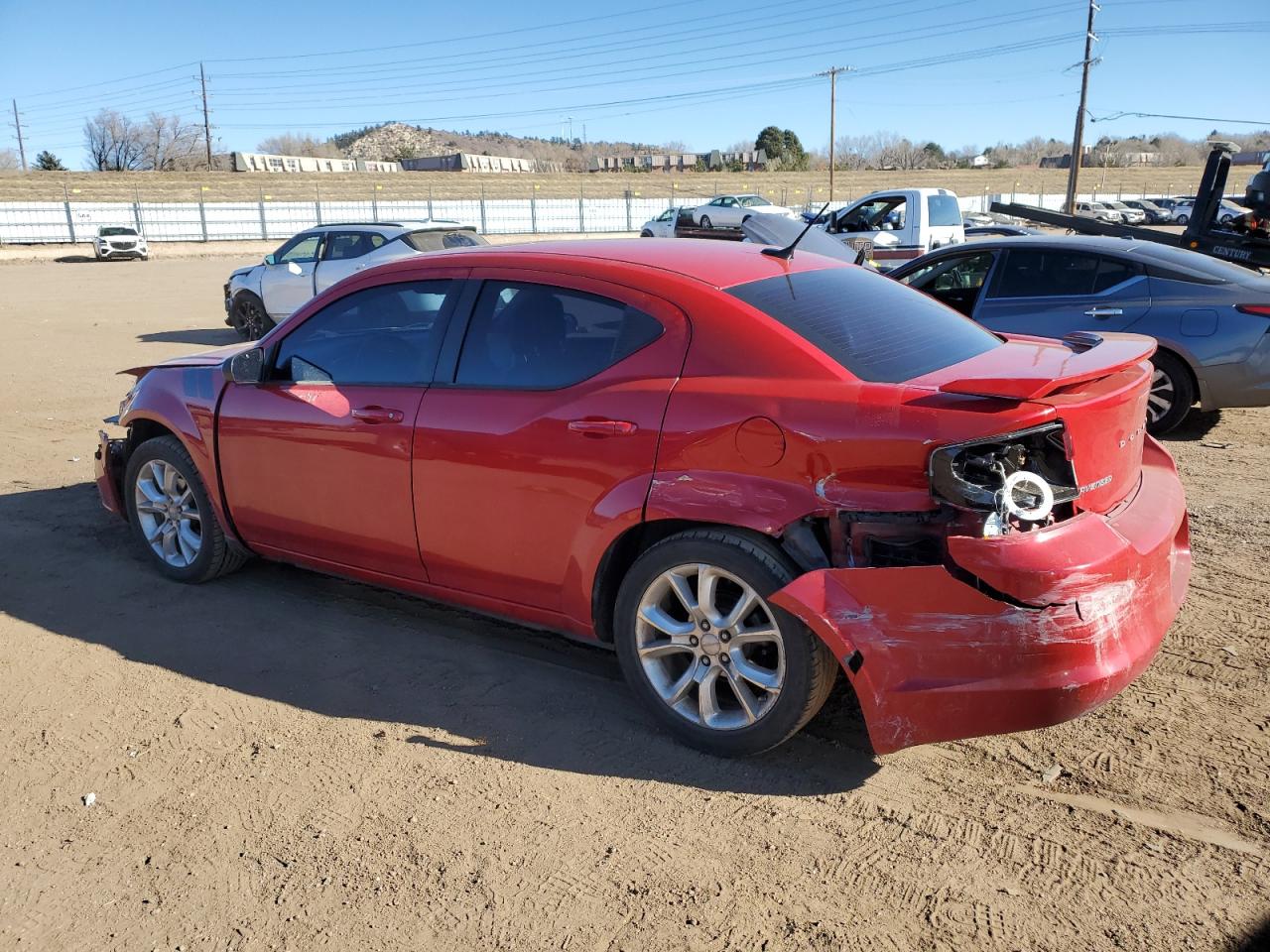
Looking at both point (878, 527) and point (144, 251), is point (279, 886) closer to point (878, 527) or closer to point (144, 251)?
point (878, 527)

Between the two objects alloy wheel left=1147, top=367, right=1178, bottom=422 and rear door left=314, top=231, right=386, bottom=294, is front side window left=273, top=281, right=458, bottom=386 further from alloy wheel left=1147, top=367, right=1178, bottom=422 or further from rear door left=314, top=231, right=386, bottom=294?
rear door left=314, top=231, right=386, bottom=294

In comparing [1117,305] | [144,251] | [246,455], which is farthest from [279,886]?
[144,251]

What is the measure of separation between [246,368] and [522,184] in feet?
223

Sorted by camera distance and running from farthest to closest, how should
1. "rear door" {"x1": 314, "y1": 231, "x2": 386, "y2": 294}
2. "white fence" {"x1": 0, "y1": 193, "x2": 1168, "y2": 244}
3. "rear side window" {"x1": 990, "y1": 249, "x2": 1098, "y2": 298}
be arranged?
"white fence" {"x1": 0, "y1": 193, "x2": 1168, "y2": 244} < "rear door" {"x1": 314, "y1": 231, "x2": 386, "y2": 294} < "rear side window" {"x1": 990, "y1": 249, "x2": 1098, "y2": 298}

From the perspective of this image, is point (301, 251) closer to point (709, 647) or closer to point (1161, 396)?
point (1161, 396)

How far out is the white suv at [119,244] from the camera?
113 feet

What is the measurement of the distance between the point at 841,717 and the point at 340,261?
12.1m

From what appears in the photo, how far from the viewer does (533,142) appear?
15712 centimetres

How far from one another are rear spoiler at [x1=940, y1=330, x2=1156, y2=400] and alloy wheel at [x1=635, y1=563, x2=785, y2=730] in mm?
945

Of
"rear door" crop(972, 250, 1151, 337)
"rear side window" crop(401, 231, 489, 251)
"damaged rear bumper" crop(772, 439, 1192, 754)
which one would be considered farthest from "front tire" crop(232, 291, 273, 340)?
"damaged rear bumper" crop(772, 439, 1192, 754)

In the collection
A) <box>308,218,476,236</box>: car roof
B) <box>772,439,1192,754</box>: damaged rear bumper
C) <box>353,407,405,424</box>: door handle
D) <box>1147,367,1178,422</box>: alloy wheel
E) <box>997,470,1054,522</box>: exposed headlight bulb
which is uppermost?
<box>308,218,476,236</box>: car roof

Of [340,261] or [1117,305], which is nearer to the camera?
[1117,305]

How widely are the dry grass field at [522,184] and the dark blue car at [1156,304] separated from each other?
166ft

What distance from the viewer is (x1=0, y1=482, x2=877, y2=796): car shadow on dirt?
11.2 ft
